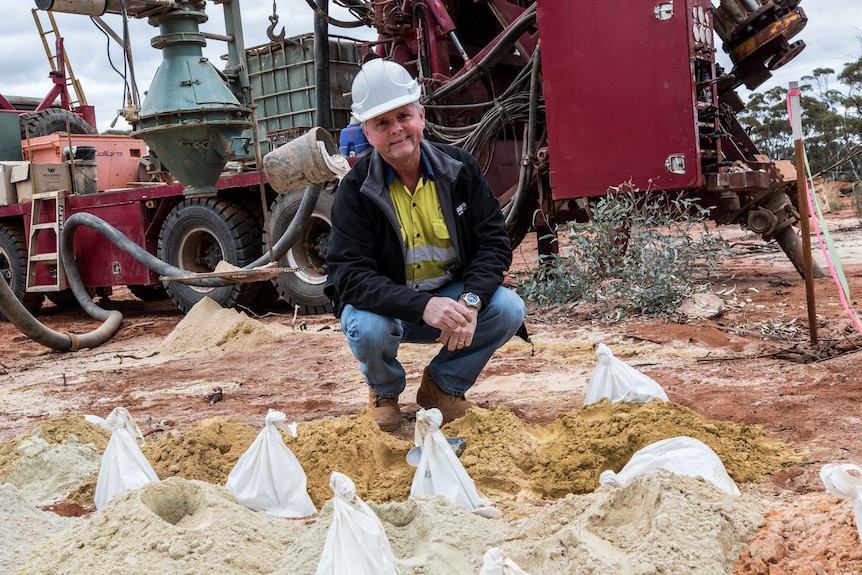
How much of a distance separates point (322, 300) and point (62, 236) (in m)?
3.33

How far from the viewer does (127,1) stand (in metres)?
6.58

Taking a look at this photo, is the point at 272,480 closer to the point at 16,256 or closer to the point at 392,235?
the point at 392,235

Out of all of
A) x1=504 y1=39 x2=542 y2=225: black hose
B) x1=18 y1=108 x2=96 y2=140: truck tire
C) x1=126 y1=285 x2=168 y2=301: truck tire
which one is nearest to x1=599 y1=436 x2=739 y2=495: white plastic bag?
x1=504 y1=39 x2=542 y2=225: black hose

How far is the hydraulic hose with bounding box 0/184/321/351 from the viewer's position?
6812 millimetres

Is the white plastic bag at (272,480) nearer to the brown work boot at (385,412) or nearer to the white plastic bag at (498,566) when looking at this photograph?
the brown work boot at (385,412)

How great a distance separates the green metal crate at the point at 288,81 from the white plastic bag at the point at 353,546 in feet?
25.8

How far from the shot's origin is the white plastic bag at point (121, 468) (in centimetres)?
292

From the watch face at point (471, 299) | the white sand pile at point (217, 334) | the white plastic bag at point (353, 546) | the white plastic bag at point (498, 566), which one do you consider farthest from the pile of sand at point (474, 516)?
the white sand pile at point (217, 334)

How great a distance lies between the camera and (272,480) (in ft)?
9.37

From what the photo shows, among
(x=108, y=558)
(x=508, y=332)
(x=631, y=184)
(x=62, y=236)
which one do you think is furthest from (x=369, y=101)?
(x=62, y=236)

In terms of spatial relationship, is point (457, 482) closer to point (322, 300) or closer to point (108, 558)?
point (108, 558)

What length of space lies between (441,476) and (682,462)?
2.36ft

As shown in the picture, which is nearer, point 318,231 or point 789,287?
point 789,287

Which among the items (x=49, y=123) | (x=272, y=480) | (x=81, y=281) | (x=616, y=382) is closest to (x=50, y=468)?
(x=272, y=480)
